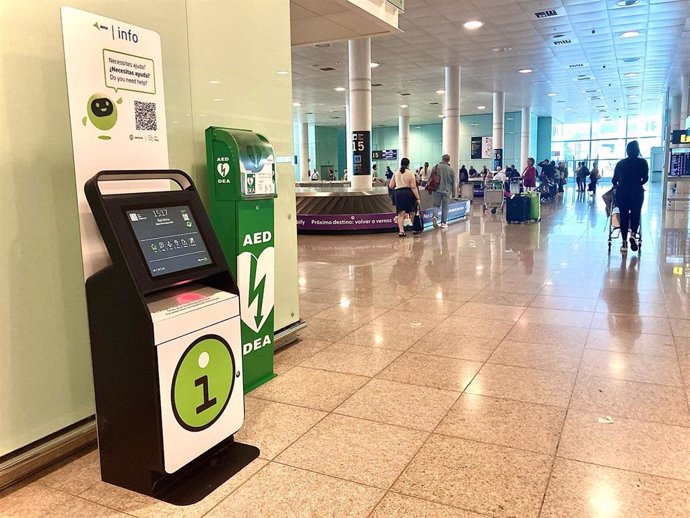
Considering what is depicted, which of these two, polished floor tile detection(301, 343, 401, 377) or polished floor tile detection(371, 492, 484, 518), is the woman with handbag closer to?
polished floor tile detection(301, 343, 401, 377)

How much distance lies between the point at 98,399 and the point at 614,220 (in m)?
9.76

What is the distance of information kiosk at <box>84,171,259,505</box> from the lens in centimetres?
258

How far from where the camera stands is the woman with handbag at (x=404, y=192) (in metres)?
12.6

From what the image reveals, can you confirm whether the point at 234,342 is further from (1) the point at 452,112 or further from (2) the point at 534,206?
(1) the point at 452,112

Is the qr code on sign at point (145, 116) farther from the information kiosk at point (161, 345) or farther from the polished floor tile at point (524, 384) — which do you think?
the polished floor tile at point (524, 384)

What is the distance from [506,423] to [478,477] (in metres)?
0.69

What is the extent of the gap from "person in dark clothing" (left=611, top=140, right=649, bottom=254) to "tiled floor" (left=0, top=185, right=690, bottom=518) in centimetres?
234

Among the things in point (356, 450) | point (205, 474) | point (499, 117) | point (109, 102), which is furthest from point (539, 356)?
point (499, 117)

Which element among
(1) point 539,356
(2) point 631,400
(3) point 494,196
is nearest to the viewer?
(2) point 631,400

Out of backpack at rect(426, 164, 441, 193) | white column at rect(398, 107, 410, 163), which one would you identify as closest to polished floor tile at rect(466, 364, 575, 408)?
backpack at rect(426, 164, 441, 193)

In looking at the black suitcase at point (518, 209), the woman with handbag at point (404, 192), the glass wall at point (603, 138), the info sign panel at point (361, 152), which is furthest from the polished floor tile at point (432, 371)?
the glass wall at point (603, 138)

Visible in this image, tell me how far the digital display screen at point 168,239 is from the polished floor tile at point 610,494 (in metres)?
2.03

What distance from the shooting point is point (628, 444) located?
10.3 feet

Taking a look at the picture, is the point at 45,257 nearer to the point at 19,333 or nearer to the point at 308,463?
the point at 19,333
